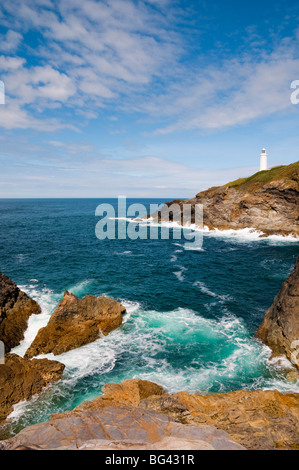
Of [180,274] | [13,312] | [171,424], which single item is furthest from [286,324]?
[13,312]

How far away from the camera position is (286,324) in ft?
68.5

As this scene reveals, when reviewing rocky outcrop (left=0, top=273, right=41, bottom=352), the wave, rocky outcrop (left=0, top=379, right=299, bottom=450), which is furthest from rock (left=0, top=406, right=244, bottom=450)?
rocky outcrop (left=0, top=273, right=41, bottom=352)

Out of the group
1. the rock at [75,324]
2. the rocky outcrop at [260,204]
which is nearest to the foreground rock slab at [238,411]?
the rock at [75,324]

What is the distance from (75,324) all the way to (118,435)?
16606 millimetres

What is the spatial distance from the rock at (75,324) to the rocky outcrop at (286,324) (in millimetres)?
14903

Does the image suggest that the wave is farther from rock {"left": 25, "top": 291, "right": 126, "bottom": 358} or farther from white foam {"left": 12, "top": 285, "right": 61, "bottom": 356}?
white foam {"left": 12, "top": 285, "right": 61, "bottom": 356}

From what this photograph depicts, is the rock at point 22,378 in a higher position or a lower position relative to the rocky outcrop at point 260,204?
lower

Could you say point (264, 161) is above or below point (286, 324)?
above

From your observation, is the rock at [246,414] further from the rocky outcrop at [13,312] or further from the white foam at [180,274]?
the white foam at [180,274]

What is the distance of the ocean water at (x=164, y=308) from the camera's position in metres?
18.6

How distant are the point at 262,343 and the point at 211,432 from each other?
16305 mm

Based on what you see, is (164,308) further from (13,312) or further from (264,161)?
(264,161)

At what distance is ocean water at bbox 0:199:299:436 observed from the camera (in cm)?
1856

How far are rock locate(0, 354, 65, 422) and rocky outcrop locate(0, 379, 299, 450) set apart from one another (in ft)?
19.1
